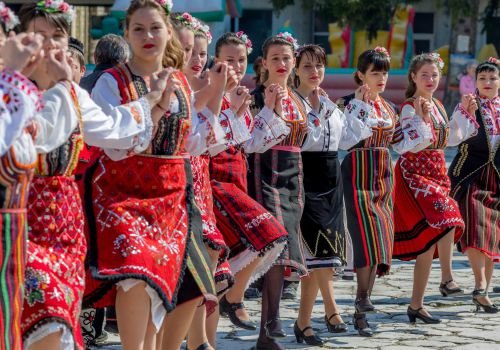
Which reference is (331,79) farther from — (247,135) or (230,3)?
(247,135)

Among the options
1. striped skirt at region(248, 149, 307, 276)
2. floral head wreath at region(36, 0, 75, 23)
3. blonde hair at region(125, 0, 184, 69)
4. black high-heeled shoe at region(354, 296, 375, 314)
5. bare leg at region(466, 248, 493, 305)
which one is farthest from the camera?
bare leg at region(466, 248, 493, 305)

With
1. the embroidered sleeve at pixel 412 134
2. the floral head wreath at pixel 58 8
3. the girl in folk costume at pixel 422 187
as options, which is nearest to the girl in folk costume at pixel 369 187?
the embroidered sleeve at pixel 412 134

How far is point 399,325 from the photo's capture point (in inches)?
275

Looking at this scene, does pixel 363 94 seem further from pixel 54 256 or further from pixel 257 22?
pixel 257 22

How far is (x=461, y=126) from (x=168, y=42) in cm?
324

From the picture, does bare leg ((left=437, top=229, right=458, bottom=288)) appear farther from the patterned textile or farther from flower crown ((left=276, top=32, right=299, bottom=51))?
flower crown ((left=276, top=32, right=299, bottom=51))

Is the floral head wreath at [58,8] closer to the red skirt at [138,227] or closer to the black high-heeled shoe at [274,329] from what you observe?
the red skirt at [138,227]

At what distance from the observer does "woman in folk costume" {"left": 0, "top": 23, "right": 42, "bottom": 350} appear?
353 centimetres

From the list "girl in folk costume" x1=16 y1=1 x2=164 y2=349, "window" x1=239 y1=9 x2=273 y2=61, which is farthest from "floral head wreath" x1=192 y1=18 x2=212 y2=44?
"window" x1=239 y1=9 x2=273 y2=61

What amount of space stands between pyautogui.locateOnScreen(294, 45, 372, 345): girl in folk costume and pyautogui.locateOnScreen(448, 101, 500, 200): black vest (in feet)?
4.93

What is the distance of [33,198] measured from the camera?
13.2ft

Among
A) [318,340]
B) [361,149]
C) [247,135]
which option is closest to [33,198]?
[247,135]

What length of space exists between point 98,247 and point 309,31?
886 inches

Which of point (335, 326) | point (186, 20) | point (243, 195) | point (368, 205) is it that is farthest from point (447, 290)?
point (186, 20)
